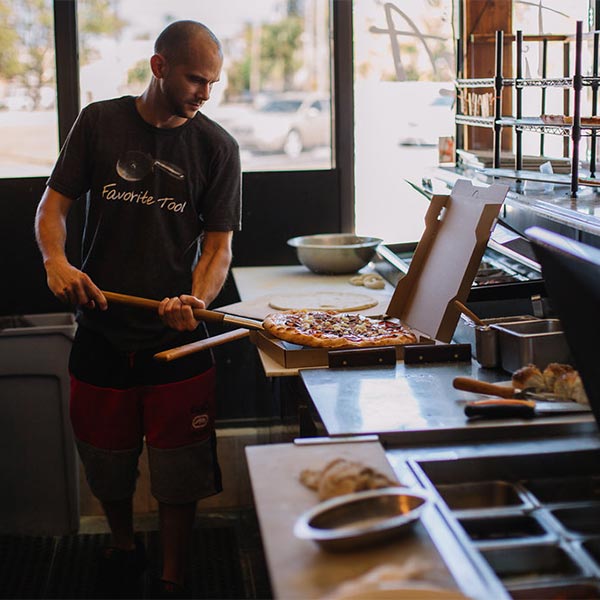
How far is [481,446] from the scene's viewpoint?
191cm

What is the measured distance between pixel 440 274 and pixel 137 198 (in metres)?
1.00

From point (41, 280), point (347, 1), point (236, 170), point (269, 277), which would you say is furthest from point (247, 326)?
point (347, 1)

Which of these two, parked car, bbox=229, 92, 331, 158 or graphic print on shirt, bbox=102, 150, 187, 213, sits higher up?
parked car, bbox=229, 92, 331, 158

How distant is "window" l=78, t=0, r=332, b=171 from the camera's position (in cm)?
404

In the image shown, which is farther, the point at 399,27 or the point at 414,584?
the point at 399,27

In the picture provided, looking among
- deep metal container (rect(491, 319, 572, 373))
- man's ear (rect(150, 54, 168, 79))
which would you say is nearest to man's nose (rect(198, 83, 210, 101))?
man's ear (rect(150, 54, 168, 79))

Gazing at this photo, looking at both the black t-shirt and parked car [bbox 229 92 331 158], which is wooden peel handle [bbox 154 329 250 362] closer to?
the black t-shirt

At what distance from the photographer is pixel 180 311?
282 cm

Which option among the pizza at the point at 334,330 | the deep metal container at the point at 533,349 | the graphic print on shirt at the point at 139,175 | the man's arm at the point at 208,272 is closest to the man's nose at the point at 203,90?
the graphic print on shirt at the point at 139,175

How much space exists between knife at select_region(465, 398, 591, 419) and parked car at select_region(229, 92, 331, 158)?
2430mm

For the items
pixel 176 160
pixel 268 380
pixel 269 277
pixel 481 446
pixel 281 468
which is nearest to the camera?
pixel 281 468

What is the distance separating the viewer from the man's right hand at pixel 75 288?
2.80m

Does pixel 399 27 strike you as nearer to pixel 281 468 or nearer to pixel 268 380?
pixel 268 380

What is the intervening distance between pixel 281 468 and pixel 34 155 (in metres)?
2.77
